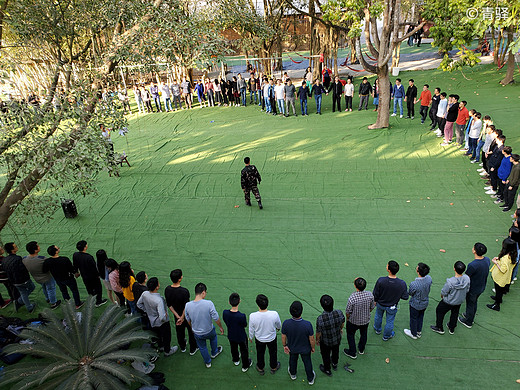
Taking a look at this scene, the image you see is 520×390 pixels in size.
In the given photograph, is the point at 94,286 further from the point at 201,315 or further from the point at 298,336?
the point at 298,336

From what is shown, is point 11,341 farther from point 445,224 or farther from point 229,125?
point 229,125

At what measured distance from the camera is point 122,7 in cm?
755

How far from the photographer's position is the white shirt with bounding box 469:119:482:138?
9.46 meters

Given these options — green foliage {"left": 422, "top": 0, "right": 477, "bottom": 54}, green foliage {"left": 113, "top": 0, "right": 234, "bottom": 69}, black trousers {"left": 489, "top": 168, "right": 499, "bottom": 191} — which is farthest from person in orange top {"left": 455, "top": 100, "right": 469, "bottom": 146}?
green foliage {"left": 113, "top": 0, "right": 234, "bottom": 69}

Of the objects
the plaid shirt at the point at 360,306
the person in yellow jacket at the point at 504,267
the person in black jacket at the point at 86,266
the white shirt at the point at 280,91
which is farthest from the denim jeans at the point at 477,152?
the person in black jacket at the point at 86,266

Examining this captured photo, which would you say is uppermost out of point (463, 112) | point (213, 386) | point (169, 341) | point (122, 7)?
point (122, 7)

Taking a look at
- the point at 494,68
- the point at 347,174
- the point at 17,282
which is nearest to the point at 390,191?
the point at 347,174

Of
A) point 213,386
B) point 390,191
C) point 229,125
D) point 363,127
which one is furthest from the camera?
point 229,125

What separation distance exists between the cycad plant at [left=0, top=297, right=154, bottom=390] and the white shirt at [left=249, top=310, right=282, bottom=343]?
129cm

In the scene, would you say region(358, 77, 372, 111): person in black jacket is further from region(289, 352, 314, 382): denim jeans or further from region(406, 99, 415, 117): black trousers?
region(289, 352, 314, 382): denim jeans

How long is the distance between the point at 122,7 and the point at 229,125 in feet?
25.3

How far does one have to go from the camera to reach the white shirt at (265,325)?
423 centimetres

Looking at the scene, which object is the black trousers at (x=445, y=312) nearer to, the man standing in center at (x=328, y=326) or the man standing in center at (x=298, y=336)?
the man standing in center at (x=328, y=326)

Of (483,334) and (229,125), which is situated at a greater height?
(229,125)
